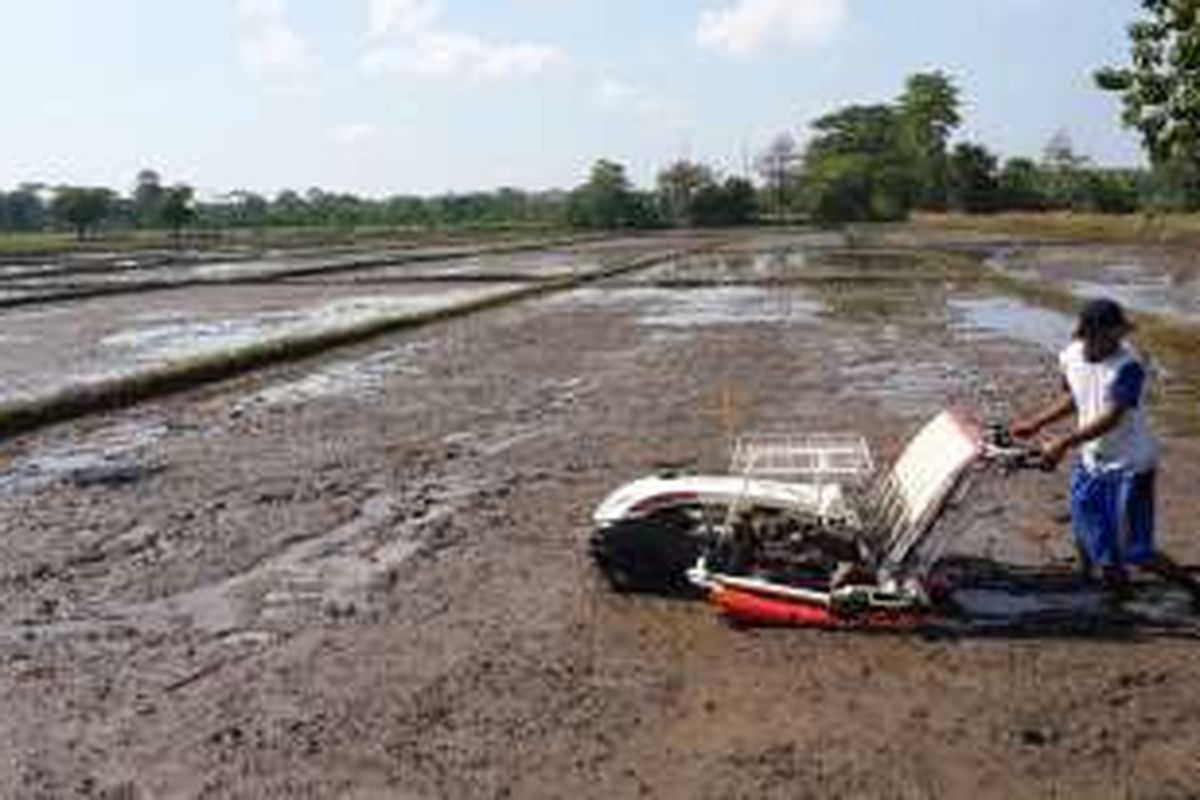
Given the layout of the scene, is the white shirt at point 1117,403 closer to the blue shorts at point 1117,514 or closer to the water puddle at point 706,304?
the blue shorts at point 1117,514

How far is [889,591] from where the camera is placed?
24.0 feet

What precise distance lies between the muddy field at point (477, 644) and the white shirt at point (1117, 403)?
631 millimetres

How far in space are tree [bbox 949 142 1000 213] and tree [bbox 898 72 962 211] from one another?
9.23 feet

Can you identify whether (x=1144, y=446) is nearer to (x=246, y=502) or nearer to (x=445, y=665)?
(x=445, y=665)

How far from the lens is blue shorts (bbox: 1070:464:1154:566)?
292 inches

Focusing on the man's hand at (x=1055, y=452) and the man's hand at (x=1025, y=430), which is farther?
the man's hand at (x=1025, y=430)

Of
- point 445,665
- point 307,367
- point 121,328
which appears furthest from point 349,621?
point 121,328

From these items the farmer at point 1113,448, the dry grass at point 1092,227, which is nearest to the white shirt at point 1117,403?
the farmer at point 1113,448

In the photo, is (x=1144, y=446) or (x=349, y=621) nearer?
(x=1144, y=446)

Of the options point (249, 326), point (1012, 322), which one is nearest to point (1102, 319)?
point (1012, 322)

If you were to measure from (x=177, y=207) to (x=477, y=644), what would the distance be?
102 meters

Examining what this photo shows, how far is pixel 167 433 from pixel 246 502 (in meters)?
4.16

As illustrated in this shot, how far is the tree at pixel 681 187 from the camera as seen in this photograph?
110000 mm

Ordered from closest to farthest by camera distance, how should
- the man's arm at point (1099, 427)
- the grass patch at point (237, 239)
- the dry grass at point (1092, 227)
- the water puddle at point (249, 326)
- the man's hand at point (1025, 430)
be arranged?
1. the man's arm at point (1099, 427)
2. the man's hand at point (1025, 430)
3. the water puddle at point (249, 326)
4. the dry grass at point (1092, 227)
5. the grass patch at point (237, 239)
